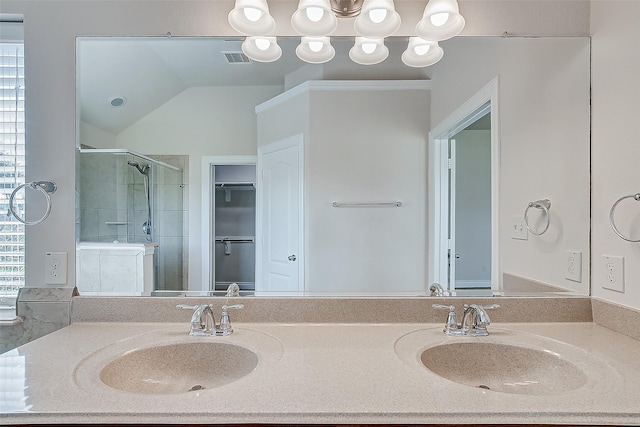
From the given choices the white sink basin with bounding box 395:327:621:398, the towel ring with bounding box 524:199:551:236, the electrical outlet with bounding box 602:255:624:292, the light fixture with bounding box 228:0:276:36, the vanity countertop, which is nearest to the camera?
the vanity countertop

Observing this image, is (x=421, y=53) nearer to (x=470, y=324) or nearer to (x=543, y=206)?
(x=543, y=206)

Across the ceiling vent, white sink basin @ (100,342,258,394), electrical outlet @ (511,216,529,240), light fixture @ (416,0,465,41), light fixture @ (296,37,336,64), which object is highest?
light fixture @ (416,0,465,41)

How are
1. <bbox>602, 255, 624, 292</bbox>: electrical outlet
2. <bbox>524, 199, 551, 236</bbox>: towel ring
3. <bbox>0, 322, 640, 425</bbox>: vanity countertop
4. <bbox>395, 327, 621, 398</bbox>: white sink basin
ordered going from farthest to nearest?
<bbox>524, 199, 551, 236</bbox>: towel ring < <bbox>602, 255, 624, 292</bbox>: electrical outlet < <bbox>395, 327, 621, 398</bbox>: white sink basin < <bbox>0, 322, 640, 425</bbox>: vanity countertop

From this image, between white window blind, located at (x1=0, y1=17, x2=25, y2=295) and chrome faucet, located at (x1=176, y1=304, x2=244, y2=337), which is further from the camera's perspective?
white window blind, located at (x1=0, y1=17, x2=25, y2=295)

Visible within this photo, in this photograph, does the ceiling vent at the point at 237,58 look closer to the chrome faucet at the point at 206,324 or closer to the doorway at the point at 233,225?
the doorway at the point at 233,225

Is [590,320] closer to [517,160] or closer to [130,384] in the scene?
[517,160]

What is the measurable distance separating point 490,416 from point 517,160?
3.40ft

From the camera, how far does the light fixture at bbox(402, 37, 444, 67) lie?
138cm

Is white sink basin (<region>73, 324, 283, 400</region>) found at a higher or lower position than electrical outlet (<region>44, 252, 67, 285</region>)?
lower

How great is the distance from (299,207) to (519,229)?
2.96ft

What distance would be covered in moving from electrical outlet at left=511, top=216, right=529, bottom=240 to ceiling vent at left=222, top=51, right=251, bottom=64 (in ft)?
4.12

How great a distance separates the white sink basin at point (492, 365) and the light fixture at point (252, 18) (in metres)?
1.26

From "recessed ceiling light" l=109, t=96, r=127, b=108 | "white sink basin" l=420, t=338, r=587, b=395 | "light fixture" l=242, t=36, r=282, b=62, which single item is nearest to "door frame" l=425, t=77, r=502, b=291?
"white sink basin" l=420, t=338, r=587, b=395

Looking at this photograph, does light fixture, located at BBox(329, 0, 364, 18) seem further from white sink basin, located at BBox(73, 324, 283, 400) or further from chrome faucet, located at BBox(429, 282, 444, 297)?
white sink basin, located at BBox(73, 324, 283, 400)
